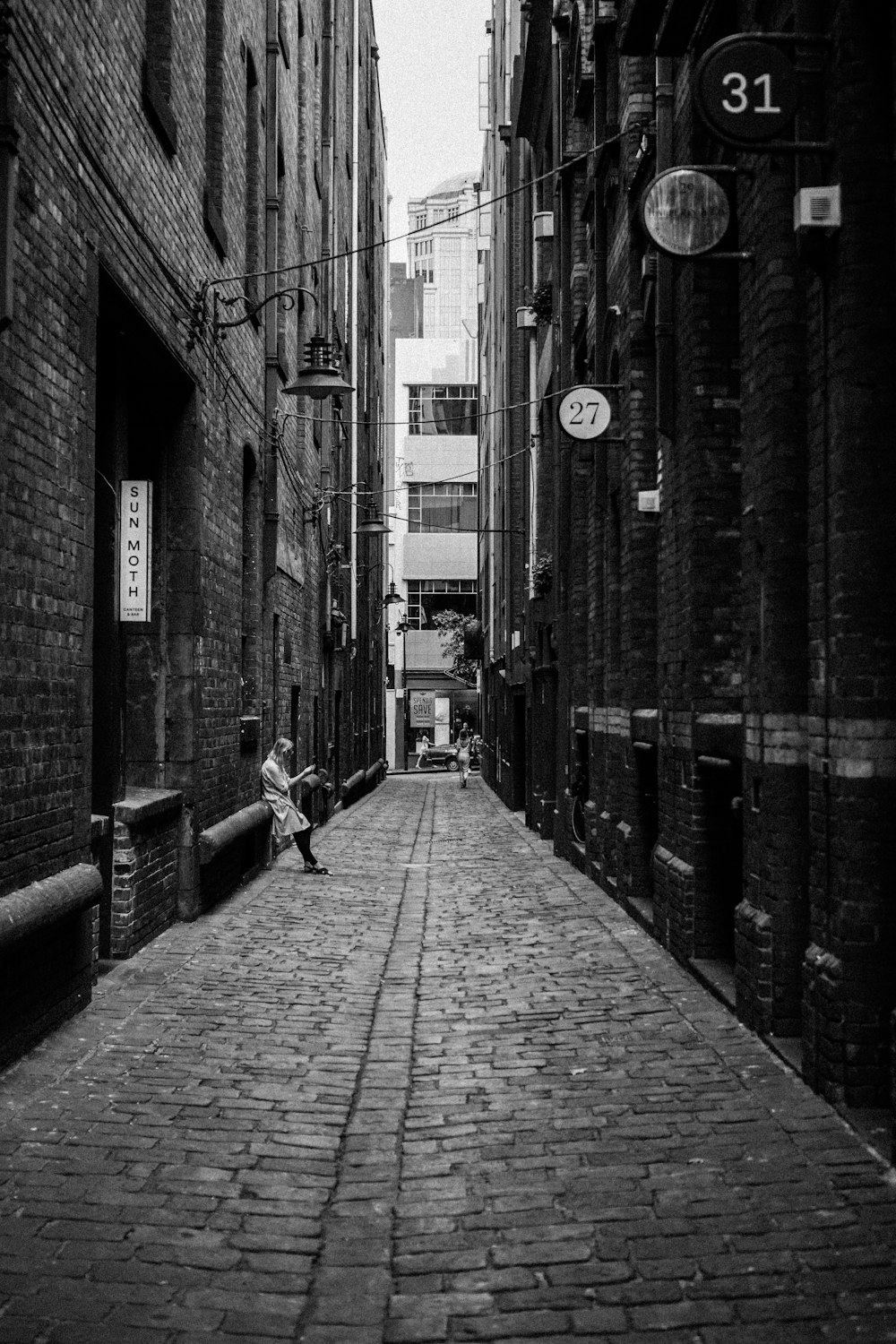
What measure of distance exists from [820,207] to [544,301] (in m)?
15.3

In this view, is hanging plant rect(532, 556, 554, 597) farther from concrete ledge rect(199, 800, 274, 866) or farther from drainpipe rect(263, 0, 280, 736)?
concrete ledge rect(199, 800, 274, 866)

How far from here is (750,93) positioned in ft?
18.6

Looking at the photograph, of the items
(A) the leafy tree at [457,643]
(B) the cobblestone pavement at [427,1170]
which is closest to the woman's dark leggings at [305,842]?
(B) the cobblestone pavement at [427,1170]

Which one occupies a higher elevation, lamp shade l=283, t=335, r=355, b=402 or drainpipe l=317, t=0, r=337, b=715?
drainpipe l=317, t=0, r=337, b=715

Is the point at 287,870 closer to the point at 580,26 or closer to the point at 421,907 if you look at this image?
the point at 421,907

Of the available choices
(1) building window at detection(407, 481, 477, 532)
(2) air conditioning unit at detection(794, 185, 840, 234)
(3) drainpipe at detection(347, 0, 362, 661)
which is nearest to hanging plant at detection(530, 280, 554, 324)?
(3) drainpipe at detection(347, 0, 362, 661)

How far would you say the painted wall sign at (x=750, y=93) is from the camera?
562 centimetres

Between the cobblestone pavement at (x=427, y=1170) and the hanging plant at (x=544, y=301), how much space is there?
13.5 metres

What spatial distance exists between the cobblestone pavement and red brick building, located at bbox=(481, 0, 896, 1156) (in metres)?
0.63

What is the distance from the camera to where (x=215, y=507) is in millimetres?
12055

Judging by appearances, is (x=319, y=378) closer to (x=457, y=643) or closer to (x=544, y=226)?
(x=544, y=226)

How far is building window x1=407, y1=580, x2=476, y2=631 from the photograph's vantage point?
71.8 m

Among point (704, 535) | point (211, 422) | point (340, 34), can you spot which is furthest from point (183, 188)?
point (340, 34)

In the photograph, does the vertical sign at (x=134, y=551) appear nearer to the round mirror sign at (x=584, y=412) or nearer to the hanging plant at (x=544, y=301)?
the round mirror sign at (x=584, y=412)
